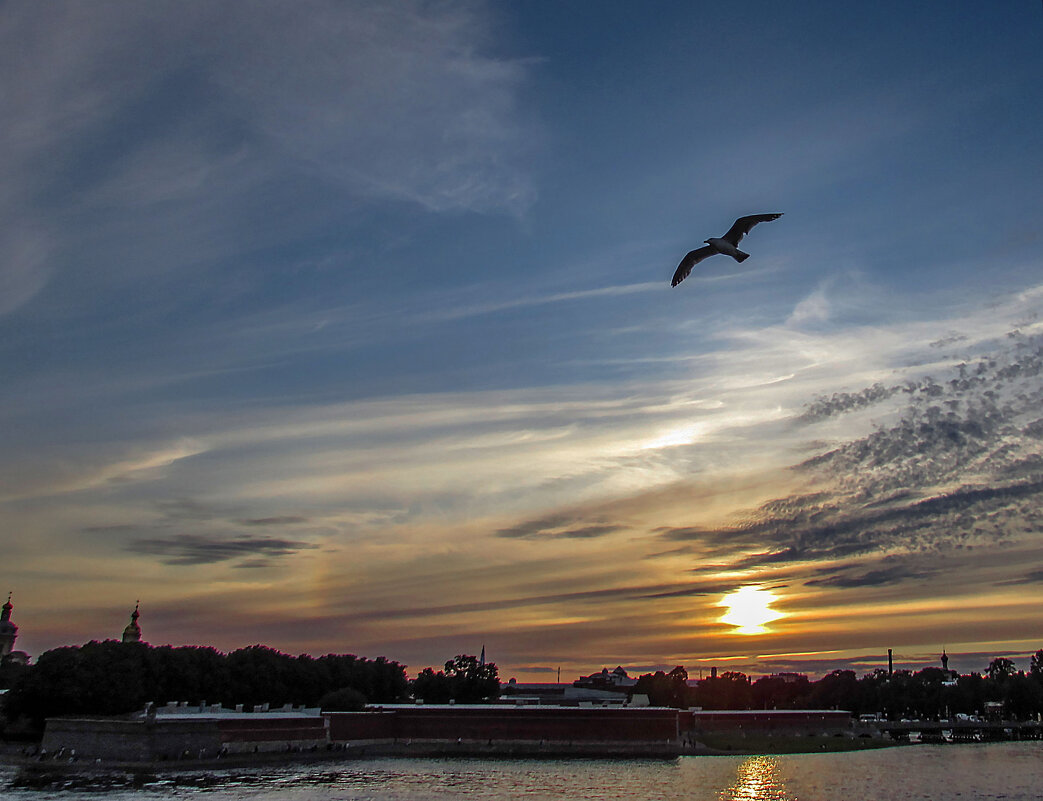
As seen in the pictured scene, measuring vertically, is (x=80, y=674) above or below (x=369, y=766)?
above

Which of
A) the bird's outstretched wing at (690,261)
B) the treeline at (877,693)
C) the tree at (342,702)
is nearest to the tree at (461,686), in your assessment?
the tree at (342,702)

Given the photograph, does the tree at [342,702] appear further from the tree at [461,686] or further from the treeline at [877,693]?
the treeline at [877,693]

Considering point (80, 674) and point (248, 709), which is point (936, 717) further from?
point (80, 674)

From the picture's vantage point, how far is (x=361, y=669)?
98.6 m

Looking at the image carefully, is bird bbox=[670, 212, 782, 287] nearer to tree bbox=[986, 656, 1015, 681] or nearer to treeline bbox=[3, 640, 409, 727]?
treeline bbox=[3, 640, 409, 727]

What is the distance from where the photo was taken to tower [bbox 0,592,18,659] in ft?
447

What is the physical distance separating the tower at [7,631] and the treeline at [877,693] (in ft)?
332

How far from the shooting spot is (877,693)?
14100 cm

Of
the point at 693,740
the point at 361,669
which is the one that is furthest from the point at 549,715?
the point at 361,669

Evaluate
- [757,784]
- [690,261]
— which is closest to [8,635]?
[757,784]

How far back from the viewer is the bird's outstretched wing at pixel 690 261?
2008 cm

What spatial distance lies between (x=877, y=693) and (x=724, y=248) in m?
141

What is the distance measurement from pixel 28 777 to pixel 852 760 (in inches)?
2438

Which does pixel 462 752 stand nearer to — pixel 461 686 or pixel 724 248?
pixel 461 686
